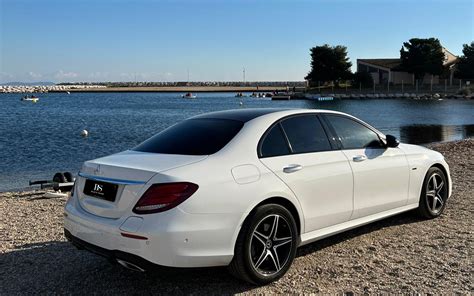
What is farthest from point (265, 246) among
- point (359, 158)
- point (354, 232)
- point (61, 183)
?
point (61, 183)

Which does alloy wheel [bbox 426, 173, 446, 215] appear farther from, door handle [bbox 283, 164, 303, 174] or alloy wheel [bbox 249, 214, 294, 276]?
alloy wheel [bbox 249, 214, 294, 276]

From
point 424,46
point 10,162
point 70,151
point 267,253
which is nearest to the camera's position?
point 267,253

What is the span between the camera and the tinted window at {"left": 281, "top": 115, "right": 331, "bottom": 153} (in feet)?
15.8

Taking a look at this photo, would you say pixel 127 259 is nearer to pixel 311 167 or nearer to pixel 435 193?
pixel 311 167

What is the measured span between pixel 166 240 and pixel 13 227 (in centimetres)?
408

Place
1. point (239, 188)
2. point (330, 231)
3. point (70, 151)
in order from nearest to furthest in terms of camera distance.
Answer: point (239, 188)
point (330, 231)
point (70, 151)

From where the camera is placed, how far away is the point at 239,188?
4055mm

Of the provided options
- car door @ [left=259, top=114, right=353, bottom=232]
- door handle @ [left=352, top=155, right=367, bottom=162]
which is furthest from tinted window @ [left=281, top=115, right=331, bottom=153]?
door handle @ [left=352, top=155, right=367, bottom=162]

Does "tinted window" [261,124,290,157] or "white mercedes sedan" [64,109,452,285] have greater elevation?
"tinted window" [261,124,290,157]

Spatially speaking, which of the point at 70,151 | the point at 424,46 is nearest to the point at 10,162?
the point at 70,151

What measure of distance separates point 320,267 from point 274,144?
1354mm

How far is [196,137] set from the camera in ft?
15.4

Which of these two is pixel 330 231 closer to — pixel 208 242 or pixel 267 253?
pixel 267 253

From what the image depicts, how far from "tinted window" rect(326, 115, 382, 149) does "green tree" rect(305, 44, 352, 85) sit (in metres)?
106
